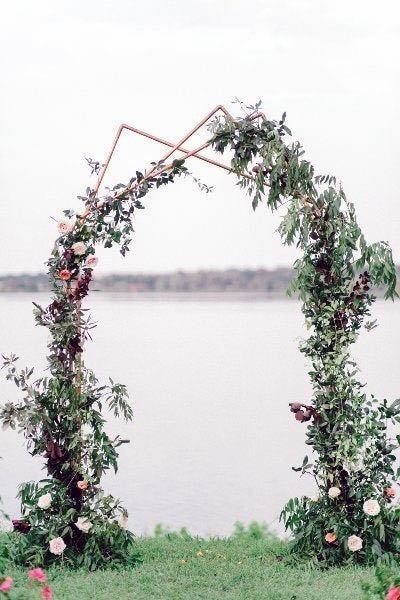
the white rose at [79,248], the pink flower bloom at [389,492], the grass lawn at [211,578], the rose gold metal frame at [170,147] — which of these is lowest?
the grass lawn at [211,578]

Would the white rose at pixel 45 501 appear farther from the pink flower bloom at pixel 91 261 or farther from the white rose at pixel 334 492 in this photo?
the white rose at pixel 334 492

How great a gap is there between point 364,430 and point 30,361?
188cm

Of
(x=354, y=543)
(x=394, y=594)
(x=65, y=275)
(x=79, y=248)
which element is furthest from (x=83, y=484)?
(x=394, y=594)

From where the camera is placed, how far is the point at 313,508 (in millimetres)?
4965

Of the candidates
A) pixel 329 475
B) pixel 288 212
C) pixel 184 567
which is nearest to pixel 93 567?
pixel 184 567

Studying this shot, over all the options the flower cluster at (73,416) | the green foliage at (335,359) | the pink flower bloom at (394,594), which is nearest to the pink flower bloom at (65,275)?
the flower cluster at (73,416)

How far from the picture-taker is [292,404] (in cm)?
490

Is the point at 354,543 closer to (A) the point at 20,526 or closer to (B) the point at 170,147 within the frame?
(A) the point at 20,526

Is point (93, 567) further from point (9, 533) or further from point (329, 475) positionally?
point (329, 475)

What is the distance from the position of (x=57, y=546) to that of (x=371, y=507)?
168cm


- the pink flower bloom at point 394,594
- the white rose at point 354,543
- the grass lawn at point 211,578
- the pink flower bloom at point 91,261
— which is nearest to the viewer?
the pink flower bloom at point 394,594

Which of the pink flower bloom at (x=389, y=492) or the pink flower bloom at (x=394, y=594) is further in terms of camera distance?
the pink flower bloom at (x=389, y=492)

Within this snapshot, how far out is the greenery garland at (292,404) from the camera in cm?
482

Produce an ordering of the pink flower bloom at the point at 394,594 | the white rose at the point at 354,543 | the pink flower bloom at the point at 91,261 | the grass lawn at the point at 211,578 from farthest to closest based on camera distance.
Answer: the pink flower bloom at the point at 91,261 < the white rose at the point at 354,543 < the grass lawn at the point at 211,578 < the pink flower bloom at the point at 394,594
